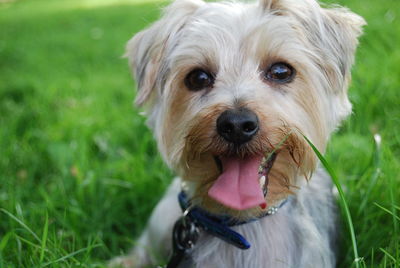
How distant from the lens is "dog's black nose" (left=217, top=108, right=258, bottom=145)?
2432 millimetres

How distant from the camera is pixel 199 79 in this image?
2.91 meters

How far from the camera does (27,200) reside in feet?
13.7

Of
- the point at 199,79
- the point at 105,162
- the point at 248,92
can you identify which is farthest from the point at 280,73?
the point at 105,162

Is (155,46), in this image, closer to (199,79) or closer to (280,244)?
(199,79)

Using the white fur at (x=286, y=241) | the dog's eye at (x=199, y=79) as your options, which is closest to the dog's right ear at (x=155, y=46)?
the dog's eye at (x=199, y=79)

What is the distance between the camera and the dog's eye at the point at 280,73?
2.79 meters

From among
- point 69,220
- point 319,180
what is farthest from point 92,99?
point 319,180

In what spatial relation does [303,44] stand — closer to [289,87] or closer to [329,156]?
[289,87]

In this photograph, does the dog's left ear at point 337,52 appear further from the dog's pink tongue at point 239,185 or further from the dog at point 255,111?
the dog's pink tongue at point 239,185

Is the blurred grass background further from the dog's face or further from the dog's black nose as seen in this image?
the dog's black nose

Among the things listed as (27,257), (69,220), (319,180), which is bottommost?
(69,220)

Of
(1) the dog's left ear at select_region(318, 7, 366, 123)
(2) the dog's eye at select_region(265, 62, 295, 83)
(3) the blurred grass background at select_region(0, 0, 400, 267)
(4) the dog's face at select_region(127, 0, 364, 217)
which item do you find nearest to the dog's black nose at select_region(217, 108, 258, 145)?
(4) the dog's face at select_region(127, 0, 364, 217)

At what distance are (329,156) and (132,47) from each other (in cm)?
188

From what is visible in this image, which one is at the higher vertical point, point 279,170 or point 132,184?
point 279,170
